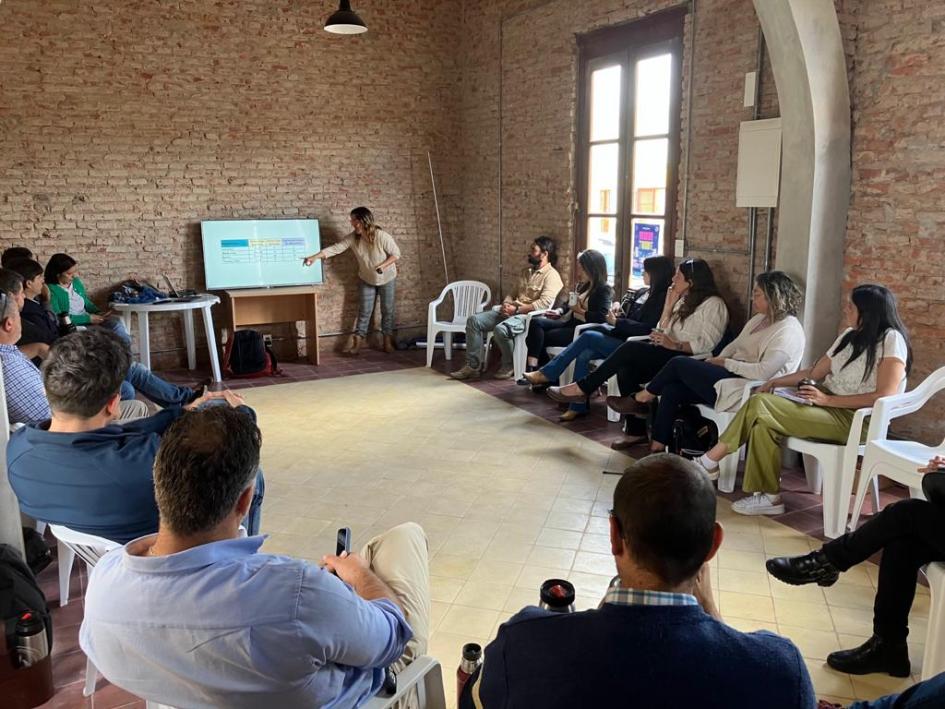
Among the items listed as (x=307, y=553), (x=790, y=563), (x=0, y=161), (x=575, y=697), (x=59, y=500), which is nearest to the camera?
(x=575, y=697)

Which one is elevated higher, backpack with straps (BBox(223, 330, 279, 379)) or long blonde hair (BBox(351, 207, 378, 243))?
long blonde hair (BBox(351, 207, 378, 243))

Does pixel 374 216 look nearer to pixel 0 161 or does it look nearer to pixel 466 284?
pixel 466 284

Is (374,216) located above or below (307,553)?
above

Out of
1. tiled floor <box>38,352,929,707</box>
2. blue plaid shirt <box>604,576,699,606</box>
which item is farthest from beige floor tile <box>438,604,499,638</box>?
blue plaid shirt <box>604,576,699,606</box>

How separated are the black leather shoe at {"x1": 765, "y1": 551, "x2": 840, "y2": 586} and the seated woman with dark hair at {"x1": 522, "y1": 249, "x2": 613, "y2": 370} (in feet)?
11.3

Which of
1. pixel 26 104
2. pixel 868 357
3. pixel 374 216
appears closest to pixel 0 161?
pixel 26 104

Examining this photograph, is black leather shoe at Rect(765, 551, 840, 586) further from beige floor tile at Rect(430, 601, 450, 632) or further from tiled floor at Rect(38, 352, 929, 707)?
beige floor tile at Rect(430, 601, 450, 632)

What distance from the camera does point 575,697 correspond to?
1246mm

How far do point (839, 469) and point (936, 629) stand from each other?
4.58 feet

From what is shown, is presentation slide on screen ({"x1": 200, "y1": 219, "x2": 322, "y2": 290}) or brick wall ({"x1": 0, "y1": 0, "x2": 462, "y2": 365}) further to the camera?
presentation slide on screen ({"x1": 200, "y1": 219, "x2": 322, "y2": 290})

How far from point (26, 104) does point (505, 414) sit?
16.6 feet

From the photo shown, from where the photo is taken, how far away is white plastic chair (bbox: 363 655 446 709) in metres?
1.83

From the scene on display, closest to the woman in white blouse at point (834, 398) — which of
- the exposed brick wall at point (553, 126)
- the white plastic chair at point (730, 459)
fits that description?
the white plastic chair at point (730, 459)

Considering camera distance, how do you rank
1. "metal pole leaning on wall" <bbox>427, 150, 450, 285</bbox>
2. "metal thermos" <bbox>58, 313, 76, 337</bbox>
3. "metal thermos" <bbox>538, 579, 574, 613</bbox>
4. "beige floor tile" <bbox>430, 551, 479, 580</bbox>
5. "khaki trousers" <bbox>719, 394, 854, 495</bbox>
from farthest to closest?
"metal pole leaning on wall" <bbox>427, 150, 450, 285</bbox>, "metal thermos" <bbox>58, 313, 76, 337</bbox>, "khaki trousers" <bbox>719, 394, 854, 495</bbox>, "beige floor tile" <bbox>430, 551, 479, 580</bbox>, "metal thermos" <bbox>538, 579, 574, 613</bbox>
